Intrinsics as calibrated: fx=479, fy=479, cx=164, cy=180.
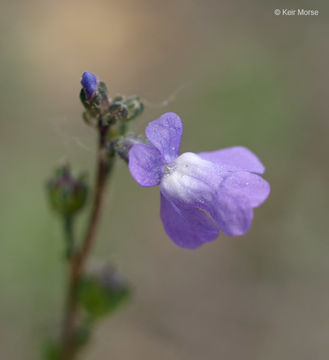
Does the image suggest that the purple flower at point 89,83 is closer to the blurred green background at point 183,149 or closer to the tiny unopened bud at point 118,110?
the tiny unopened bud at point 118,110

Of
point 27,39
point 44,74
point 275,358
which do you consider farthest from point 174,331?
point 27,39

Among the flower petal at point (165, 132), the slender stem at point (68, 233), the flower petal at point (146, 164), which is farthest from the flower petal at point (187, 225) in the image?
the slender stem at point (68, 233)

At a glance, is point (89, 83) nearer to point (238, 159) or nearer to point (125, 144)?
point (125, 144)

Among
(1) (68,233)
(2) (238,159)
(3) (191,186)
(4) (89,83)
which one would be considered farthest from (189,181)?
(1) (68,233)

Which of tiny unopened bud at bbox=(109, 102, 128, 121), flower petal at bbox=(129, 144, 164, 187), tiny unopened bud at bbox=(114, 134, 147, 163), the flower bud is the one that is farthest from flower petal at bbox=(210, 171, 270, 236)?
the flower bud

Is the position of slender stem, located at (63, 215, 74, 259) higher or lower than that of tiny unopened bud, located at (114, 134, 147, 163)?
lower

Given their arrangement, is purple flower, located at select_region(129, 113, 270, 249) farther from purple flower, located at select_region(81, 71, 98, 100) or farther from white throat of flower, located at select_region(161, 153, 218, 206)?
purple flower, located at select_region(81, 71, 98, 100)
